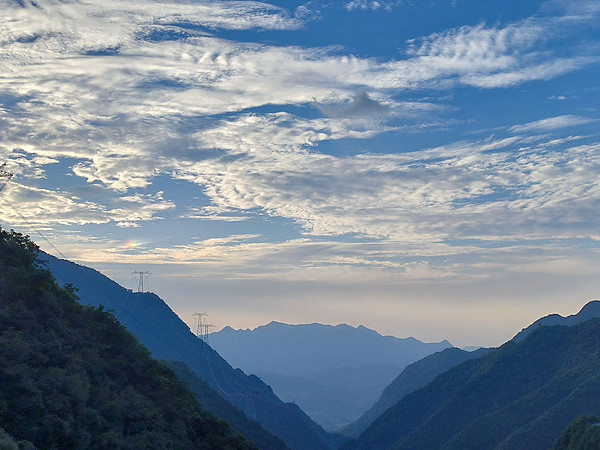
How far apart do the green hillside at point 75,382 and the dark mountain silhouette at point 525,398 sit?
10255 centimetres

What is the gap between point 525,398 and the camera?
155 m

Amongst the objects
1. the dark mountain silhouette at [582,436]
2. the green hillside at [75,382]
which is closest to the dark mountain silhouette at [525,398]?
the dark mountain silhouette at [582,436]

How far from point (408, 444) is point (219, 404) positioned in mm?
70697

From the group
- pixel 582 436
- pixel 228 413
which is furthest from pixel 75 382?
pixel 228 413

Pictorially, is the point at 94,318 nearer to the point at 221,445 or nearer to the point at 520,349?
the point at 221,445

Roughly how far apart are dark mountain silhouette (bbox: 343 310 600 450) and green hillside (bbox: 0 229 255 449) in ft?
336

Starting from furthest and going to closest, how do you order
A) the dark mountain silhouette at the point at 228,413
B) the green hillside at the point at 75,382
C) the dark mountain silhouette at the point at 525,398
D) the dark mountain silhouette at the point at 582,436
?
the dark mountain silhouette at the point at 228,413 < the dark mountain silhouette at the point at 525,398 < the dark mountain silhouette at the point at 582,436 < the green hillside at the point at 75,382

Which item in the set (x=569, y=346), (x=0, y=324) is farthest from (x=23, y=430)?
(x=569, y=346)

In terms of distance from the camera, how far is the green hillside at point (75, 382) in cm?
3100

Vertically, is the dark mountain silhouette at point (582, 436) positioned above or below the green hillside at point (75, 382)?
below

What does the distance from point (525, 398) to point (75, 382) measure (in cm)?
15067

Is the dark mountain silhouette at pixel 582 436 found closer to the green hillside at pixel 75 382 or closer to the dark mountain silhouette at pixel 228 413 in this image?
the green hillside at pixel 75 382

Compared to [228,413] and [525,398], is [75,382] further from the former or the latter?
[525,398]

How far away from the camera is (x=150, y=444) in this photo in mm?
38875
